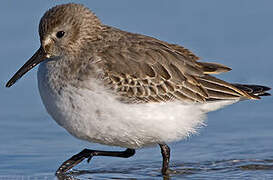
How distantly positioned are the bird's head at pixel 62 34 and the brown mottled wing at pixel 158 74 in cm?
40

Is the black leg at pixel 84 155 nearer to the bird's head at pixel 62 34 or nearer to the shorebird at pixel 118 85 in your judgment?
the shorebird at pixel 118 85

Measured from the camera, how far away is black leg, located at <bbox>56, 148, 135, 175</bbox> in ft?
34.7

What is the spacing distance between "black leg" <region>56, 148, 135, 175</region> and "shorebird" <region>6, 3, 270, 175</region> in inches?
0.6

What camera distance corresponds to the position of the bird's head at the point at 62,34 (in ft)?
33.0

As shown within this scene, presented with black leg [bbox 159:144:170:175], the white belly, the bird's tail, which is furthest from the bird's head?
the bird's tail

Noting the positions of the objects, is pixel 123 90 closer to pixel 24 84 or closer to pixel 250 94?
pixel 250 94

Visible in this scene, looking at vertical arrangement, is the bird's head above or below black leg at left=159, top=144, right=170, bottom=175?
above

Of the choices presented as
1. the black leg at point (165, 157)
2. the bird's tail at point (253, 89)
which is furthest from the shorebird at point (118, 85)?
the bird's tail at point (253, 89)

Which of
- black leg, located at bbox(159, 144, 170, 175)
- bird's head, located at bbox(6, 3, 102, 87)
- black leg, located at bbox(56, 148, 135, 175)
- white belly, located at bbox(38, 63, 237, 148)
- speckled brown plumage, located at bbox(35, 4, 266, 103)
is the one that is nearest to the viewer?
white belly, located at bbox(38, 63, 237, 148)

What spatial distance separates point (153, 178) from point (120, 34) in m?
1.95

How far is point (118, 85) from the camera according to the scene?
9.77 m

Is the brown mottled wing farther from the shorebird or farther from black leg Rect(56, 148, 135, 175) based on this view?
black leg Rect(56, 148, 135, 175)

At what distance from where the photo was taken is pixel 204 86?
1046cm

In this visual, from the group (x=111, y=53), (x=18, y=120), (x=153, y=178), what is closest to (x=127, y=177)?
(x=153, y=178)
